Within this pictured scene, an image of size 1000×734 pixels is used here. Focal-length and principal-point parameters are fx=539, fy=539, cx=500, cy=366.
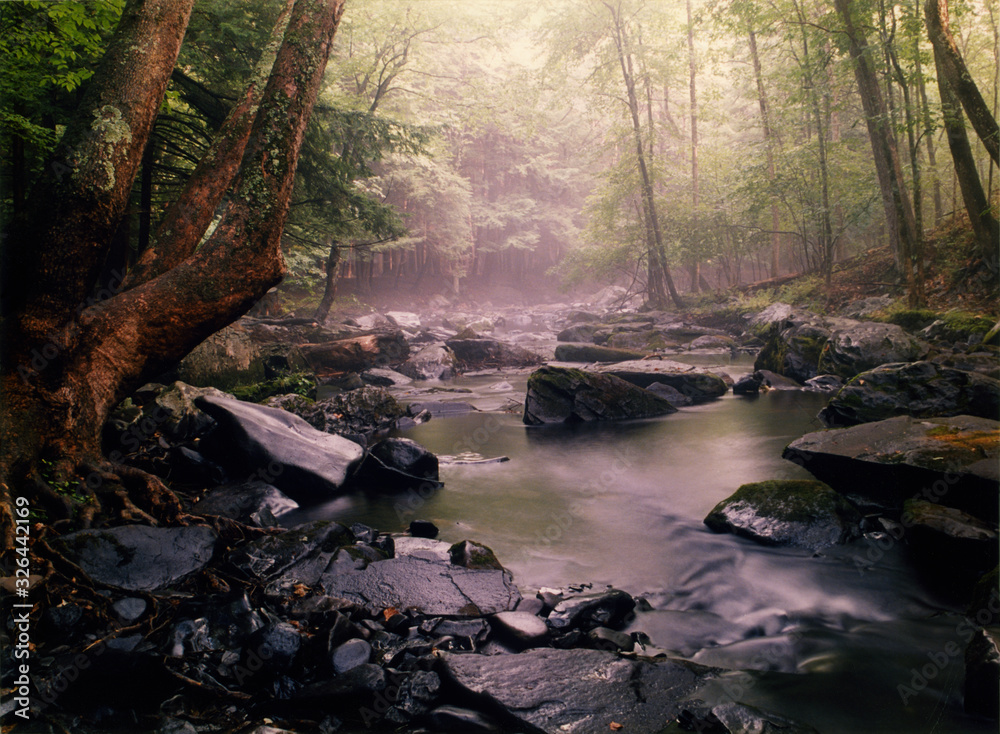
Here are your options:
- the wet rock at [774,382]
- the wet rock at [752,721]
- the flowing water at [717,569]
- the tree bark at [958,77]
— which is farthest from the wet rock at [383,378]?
the tree bark at [958,77]

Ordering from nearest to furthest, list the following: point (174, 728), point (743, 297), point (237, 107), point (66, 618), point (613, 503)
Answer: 1. point (174, 728)
2. point (66, 618)
3. point (237, 107)
4. point (613, 503)
5. point (743, 297)

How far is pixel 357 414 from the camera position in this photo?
934 centimetres

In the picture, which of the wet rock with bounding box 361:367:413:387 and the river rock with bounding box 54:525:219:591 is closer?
the river rock with bounding box 54:525:219:591

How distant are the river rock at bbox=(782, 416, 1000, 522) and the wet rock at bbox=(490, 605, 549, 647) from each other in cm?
342

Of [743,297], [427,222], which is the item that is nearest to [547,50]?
[427,222]

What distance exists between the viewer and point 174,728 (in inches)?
91.3

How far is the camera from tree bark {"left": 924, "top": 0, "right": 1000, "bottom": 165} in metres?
9.45

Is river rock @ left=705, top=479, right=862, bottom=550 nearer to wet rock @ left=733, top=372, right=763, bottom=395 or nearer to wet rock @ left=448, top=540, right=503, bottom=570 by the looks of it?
wet rock @ left=448, top=540, right=503, bottom=570

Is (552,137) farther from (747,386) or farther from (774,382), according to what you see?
(747,386)

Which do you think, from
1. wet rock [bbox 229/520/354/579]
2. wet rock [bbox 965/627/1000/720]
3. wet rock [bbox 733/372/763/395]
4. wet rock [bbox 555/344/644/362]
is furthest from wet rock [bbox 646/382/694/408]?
wet rock [bbox 965/627/1000/720]

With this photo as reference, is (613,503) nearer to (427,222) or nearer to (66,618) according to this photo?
(66,618)

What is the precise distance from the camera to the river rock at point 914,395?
22.3 ft

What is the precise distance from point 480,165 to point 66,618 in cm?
4405

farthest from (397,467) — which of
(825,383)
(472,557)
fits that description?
(825,383)
